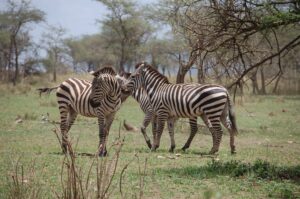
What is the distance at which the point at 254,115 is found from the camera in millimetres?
23203

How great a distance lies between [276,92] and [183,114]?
36.5 meters

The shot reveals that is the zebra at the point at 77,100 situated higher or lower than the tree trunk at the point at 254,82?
lower

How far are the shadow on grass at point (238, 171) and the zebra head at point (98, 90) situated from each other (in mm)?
3127

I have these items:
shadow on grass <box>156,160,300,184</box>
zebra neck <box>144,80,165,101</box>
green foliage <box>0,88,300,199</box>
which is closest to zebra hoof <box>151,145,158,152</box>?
green foliage <box>0,88,300,199</box>

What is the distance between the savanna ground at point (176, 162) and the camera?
670cm

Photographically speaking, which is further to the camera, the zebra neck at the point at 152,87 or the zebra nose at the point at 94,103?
the zebra neck at the point at 152,87

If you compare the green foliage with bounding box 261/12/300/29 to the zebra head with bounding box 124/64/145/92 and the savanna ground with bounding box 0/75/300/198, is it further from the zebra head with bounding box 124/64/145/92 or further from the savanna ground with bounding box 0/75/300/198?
the zebra head with bounding box 124/64/145/92

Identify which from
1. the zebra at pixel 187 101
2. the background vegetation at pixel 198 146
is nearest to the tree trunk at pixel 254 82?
the background vegetation at pixel 198 146

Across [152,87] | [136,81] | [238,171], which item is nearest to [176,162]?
[238,171]

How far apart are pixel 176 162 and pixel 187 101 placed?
2.37 m

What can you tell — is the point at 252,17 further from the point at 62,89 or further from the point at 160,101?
the point at 62,89

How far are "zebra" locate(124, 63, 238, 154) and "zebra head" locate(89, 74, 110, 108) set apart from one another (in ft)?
5.95

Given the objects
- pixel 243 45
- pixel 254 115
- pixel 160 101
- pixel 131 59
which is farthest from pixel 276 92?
pixel 243 45

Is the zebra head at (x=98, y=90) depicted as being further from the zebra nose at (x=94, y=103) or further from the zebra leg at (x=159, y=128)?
the zebra leg at (x=159, y=128)
